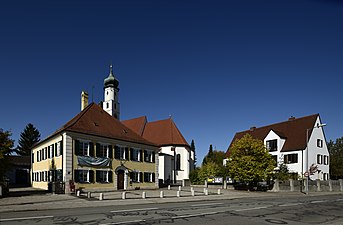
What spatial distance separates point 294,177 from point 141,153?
23.2 meters

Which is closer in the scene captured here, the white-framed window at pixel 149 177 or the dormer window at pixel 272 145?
the white-framed window at pixel 149 177

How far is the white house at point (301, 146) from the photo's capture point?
52.9 meters

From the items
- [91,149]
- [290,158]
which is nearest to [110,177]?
[91,149]

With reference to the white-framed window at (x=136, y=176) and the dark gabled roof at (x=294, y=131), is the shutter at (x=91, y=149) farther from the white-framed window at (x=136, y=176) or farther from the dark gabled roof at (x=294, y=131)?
the dark gabled roof at (x=294, y=131)

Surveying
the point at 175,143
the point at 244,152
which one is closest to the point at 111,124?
the point at 244,152

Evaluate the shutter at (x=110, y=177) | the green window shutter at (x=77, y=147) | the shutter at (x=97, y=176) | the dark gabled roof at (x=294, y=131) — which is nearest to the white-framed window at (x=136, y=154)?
the shutter at (x=110, y=177)

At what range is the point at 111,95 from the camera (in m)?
69.3

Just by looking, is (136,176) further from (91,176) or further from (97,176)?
(91,176)

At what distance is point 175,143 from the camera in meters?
58.3

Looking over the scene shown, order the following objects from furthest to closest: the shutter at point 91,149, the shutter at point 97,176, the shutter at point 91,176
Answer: the shutter at point 97,176, the shutter at point 91,149, the shutter at point 91,176

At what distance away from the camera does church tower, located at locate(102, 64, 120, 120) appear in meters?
68.6

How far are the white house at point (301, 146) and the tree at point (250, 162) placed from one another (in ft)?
51.2

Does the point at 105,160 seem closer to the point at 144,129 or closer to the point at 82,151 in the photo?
the point at 82,151

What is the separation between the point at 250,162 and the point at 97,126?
59.5ft
